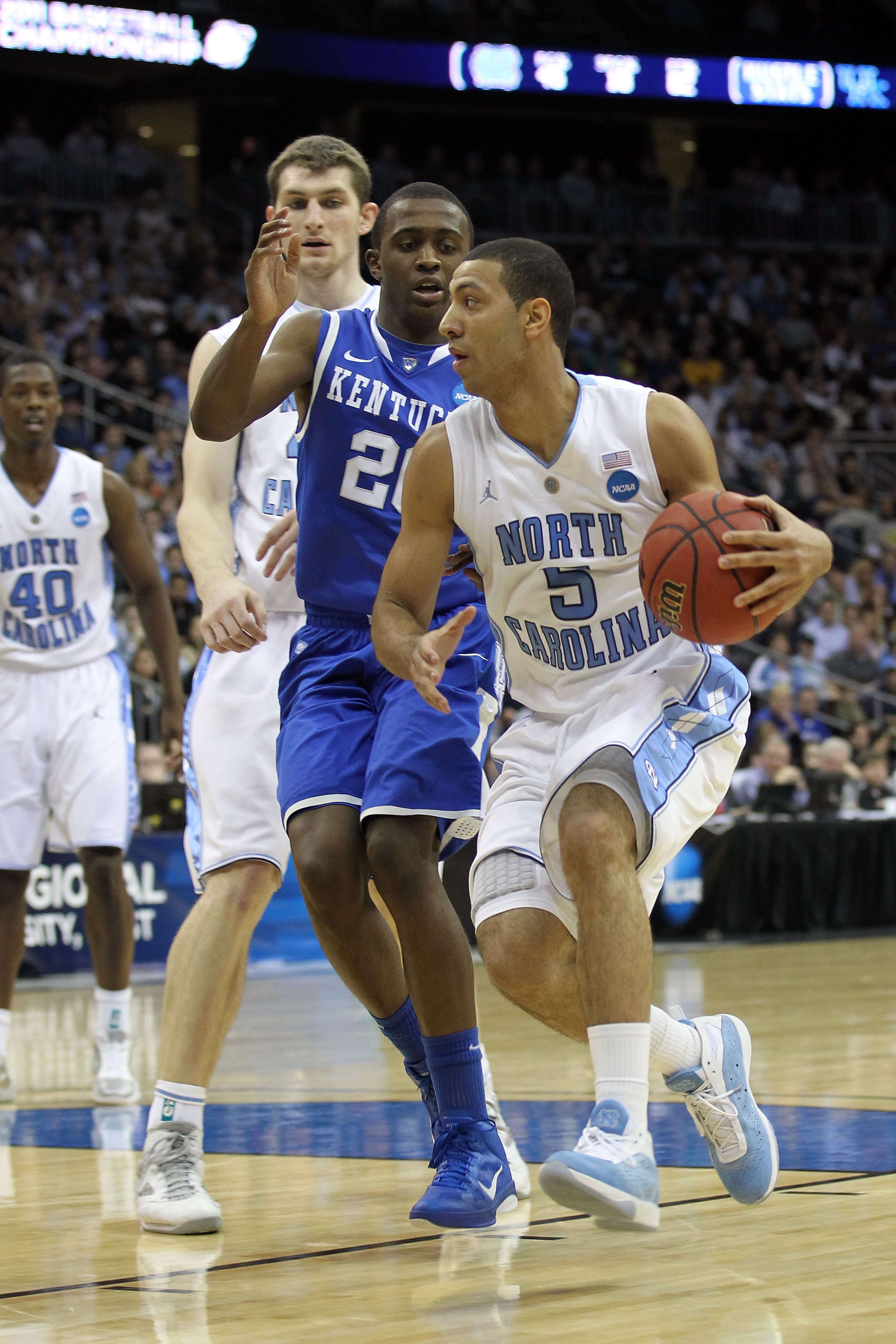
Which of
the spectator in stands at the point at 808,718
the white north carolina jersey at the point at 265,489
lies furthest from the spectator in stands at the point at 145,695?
the white north carolina jersey at the point at 265,489

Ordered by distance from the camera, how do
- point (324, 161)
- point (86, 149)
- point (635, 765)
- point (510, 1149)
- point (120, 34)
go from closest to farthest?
point (635, 765) → point (510, 1149) → point (324, 161) → point (120, 34) → point (86, 149)

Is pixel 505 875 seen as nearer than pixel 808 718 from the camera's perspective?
Yes

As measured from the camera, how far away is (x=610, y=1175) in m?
2.94

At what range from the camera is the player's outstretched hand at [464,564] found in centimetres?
374

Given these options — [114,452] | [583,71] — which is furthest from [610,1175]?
[583,71]

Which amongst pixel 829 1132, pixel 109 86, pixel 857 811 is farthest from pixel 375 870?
pixel 109 86

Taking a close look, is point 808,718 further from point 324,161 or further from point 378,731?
point 378,731

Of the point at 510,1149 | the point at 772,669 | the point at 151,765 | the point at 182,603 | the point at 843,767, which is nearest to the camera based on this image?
the point at 510,1149

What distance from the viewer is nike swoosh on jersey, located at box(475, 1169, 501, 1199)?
133 inches

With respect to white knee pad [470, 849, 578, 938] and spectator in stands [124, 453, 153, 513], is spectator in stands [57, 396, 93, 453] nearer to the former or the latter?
spectator in stands [124, 453, 153, 513]

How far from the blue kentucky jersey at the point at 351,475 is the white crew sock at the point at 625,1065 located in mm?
1222

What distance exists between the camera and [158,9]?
63.9 feet

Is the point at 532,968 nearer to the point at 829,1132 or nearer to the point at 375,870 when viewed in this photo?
the point at 375,870

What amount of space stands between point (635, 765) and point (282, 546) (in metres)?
1.26
